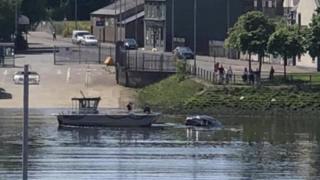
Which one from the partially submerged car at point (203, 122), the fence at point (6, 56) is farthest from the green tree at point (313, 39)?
the fence at point (6, 56)

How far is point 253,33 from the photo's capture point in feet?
279

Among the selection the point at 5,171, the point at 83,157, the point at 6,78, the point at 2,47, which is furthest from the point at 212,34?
the point at 5,171

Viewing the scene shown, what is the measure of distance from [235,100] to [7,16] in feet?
156

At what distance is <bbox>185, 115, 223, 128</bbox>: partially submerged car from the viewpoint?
72.9 meters

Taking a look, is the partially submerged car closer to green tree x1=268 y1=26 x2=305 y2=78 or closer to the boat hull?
the boat hull

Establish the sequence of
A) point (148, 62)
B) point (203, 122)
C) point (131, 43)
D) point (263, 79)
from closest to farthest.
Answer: point (203, 122) → point (263, 79) → point (148, 62) → point (131, 43)

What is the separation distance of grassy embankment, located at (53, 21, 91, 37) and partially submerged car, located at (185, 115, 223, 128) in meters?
78.9

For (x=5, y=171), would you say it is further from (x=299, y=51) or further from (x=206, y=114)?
(x=299, y=51)

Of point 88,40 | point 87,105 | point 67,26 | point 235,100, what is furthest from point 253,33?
point 67,26

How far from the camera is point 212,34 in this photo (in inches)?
4557

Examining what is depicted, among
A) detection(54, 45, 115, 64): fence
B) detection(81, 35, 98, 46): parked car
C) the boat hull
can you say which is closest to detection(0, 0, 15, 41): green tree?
detection(81, 35, 98, 46): parked car

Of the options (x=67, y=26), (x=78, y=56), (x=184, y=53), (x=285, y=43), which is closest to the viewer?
(x=285, y=43)

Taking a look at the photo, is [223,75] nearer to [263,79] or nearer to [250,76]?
[250,76]

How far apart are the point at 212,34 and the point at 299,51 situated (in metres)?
32.4
